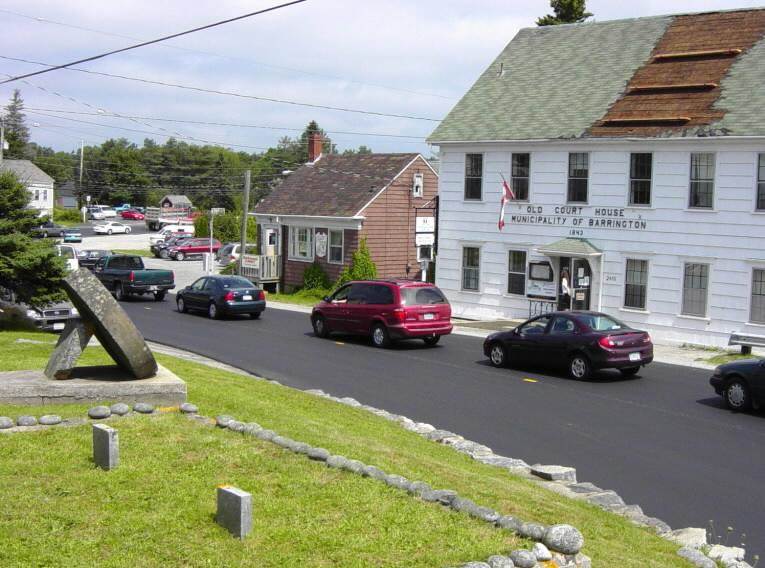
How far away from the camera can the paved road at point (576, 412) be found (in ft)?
39.3

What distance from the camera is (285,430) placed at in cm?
1117

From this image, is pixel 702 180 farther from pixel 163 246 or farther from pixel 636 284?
pixel 163 246

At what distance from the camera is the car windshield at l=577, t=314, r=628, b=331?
2098cm

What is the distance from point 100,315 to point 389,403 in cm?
703

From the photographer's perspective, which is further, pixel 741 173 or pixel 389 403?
pixel 741 173

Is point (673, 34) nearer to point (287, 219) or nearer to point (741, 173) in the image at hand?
point (741, 173)

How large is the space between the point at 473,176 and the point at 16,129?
14159cm

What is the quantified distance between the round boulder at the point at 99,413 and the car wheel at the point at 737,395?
38.7 feet

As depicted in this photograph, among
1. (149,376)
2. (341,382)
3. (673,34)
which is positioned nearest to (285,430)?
(149,376)

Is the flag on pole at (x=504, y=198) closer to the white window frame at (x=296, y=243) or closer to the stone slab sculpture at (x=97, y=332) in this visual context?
the white window frame at (x=296, y=243)

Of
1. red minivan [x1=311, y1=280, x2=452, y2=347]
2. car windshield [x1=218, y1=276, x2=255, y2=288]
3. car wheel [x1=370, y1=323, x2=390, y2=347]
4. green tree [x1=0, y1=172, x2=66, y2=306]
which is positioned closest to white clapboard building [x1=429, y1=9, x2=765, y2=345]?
red minivan [x1=311, y1=280, x2=452, y2=347]

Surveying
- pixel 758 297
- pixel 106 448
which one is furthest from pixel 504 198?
pixel 106 448

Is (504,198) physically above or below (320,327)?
above

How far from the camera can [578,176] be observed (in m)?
31.3
